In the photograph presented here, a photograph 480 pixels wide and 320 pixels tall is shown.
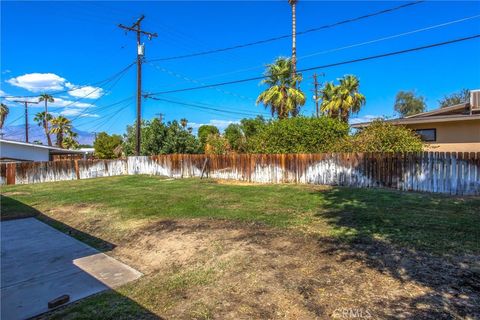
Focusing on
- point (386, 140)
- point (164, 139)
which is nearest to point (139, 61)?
point (164, 139)

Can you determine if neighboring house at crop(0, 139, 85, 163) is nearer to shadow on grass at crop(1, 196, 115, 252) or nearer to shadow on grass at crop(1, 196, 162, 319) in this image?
shadow on grass at crop(1, 196, 115, 252)

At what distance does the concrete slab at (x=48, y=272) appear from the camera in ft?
12.5

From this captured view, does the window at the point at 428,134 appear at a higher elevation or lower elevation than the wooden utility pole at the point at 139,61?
lower

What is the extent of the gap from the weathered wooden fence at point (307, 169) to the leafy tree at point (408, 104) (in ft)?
108

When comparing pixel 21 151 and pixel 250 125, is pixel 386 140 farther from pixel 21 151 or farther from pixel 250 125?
pixel 21 151

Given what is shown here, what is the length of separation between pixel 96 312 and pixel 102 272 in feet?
4.19

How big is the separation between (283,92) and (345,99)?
6.57 metres

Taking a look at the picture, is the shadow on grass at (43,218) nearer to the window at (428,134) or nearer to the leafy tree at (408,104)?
the window at (428,134)

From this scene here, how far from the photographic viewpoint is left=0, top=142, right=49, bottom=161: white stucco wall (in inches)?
886

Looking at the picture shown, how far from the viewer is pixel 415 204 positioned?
24.7ft

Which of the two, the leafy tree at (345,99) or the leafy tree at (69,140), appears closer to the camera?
the leafy tree at (345,99)

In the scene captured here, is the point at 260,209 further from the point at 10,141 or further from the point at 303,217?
the point at 10,141
